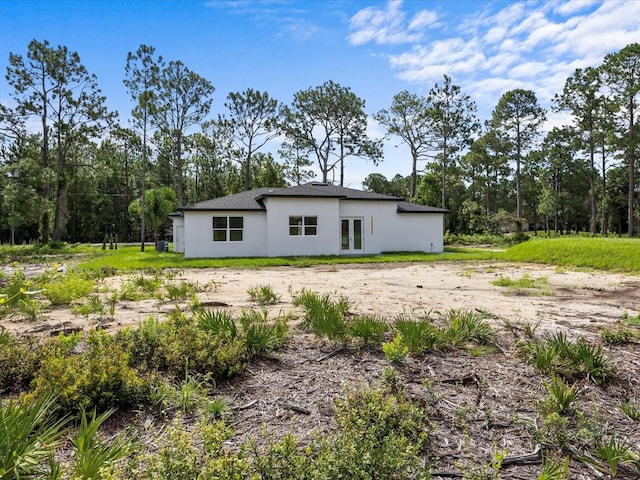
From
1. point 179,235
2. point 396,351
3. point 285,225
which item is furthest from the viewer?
point 179,235

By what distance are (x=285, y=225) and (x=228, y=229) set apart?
2.91 m

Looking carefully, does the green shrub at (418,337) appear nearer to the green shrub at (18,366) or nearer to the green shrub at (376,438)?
the green shrub at (376,438)

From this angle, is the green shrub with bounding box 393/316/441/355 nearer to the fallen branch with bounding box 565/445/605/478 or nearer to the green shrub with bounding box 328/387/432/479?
the green shrub with bounding box 328/387/432/479

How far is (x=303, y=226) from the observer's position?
20297mm

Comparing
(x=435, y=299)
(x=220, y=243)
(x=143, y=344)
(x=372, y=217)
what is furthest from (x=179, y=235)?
(x=143, y=344)

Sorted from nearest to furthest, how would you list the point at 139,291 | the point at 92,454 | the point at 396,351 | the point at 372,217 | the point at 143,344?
the point at 92,454 → the point at 396,351 → the point at 143,344 → the point at 139,291 → the point at 372,217

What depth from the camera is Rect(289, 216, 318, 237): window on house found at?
20.3 meters

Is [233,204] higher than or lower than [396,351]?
higher

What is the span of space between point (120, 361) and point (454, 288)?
7.71 meters

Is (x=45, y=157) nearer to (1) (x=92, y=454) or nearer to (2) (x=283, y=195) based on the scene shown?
(2) (x=283, y=195)

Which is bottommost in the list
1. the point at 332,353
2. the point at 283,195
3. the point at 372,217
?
the point at 332,353

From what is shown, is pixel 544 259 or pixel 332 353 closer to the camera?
pixel 332 353

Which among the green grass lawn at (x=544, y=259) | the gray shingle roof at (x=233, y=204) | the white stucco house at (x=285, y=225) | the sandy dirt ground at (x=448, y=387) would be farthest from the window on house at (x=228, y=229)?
the sandy dirt ground at (x=448, y=387)

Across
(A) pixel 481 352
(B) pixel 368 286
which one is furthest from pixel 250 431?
(B) pixel 368 286
